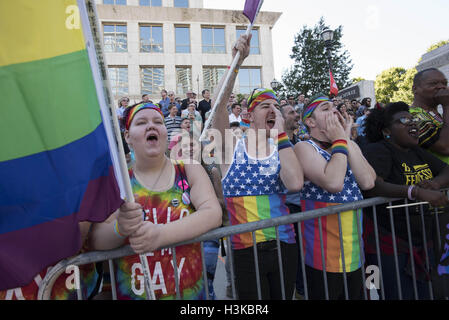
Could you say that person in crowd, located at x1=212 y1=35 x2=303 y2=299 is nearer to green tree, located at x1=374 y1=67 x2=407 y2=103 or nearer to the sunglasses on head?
the sunglasses on head

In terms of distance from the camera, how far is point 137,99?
2389 cm

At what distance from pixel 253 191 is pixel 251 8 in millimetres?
1360

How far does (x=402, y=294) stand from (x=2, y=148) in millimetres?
2930

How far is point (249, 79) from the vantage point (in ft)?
87.7

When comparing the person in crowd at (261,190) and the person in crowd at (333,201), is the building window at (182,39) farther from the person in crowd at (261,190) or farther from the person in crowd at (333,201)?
the person in crowd at (333,201)

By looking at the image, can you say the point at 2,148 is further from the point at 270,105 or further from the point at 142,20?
the point at 142,20

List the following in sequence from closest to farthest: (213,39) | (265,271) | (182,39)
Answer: (265,271)
(182,39)
(213,39)

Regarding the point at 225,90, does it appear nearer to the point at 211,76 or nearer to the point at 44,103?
the point at 44,103

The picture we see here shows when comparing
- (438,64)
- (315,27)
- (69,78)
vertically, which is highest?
(315,27)

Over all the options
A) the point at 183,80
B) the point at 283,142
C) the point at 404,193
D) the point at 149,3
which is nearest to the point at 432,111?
the point at 404,193

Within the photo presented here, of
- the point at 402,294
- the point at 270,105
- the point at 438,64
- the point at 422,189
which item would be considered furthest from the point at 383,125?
the point at 438,64

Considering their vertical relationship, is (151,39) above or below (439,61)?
above

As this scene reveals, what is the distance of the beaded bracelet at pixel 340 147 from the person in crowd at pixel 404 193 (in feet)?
1.61

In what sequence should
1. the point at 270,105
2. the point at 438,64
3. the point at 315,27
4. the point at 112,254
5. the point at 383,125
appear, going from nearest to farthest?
the point at 112,254, the point at 270,105, the point at 383,125, the point at 438,64, the point at 315,27
